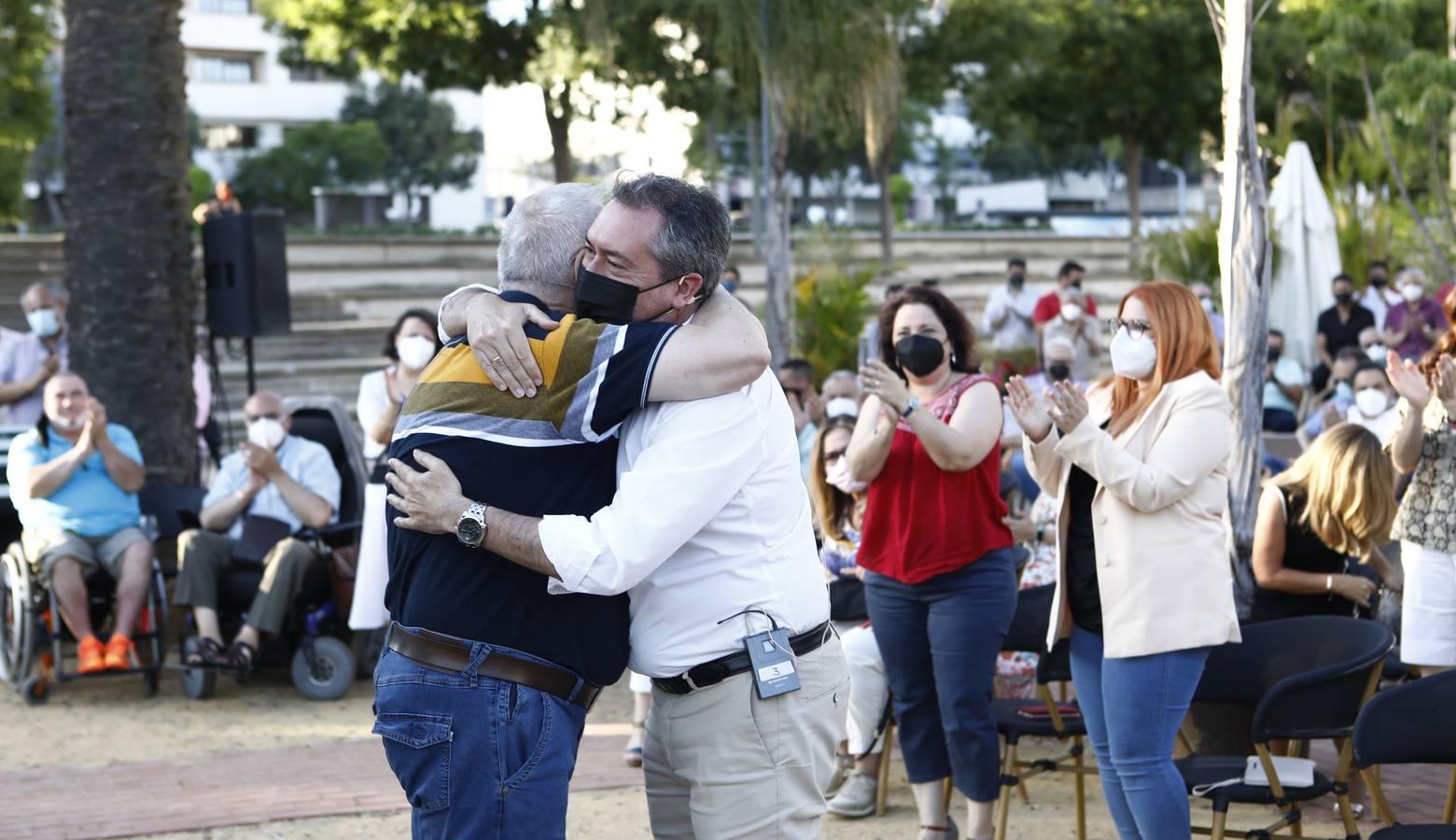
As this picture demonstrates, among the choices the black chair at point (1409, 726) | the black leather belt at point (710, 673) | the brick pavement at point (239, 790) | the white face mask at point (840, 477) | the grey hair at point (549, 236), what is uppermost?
the grey hair at point (549, 236)

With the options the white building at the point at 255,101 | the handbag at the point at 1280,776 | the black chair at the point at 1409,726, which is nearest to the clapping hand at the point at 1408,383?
the handbag at the point at 1280,776

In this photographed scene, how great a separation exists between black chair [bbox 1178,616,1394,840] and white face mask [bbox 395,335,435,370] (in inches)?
166

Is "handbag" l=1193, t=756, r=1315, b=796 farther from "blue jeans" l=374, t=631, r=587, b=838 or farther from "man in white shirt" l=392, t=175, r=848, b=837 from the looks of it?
"blue jeans" l=374, t=631, r=587, b=838

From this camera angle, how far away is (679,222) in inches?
114

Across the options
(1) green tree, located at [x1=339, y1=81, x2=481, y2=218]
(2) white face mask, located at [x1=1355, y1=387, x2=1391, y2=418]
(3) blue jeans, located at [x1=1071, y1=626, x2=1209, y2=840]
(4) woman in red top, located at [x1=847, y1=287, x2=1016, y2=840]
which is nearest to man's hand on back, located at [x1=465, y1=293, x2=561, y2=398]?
(3) blue jeans, located at [x1=1071, y1=626, x2=1209, y2=840]

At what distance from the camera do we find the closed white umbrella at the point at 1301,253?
16281 millimetres

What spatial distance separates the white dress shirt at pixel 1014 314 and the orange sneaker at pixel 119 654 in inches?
413

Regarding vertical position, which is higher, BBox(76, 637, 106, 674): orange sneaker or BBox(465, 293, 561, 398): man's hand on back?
BBox(465, 293, 561, 398): man's hand on back

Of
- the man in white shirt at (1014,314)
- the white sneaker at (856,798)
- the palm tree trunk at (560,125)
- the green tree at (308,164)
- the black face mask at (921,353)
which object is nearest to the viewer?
the black face mask at (921,353)

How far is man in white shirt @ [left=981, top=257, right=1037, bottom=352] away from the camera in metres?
16.7

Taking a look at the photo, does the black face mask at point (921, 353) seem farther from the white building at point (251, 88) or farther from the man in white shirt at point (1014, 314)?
the white building at point (251, 88)

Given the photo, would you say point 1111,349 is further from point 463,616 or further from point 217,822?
point 217,822

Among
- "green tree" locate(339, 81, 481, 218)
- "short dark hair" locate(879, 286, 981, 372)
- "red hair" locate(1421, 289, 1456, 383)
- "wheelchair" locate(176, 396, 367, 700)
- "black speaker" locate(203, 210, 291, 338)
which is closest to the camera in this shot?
"short dark hair" locate(879, 286, 981, 372)

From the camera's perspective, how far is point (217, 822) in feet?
19.2
